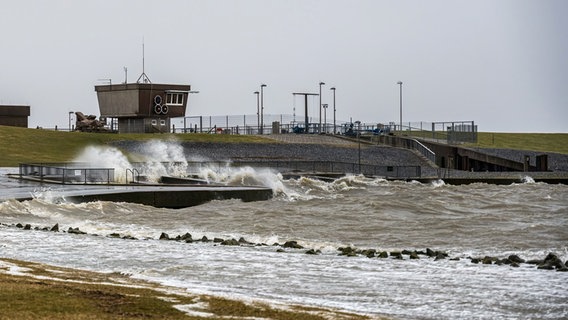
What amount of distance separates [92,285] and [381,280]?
4.89 m

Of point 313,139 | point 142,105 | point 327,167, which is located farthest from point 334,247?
point 142,105

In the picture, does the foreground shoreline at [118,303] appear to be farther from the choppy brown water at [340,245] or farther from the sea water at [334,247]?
the choppy brown water at [340,245]

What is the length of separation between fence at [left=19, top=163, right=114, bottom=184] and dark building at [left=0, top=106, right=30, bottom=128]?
54222 mm

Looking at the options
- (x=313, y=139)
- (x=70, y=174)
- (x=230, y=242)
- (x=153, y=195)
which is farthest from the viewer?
(x=313, y=139)

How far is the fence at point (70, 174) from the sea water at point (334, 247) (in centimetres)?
279

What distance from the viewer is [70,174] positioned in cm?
4684

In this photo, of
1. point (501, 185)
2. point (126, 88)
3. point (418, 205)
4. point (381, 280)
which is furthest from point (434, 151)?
point (381, 280)

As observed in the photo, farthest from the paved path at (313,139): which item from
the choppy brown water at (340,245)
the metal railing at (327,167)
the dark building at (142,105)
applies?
the choppy brown water at (340,245)

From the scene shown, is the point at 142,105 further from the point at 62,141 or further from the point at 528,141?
the point at 528,141

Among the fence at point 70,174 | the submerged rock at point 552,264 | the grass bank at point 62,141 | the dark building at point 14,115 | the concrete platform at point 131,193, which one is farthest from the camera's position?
the dark building at point 14,115

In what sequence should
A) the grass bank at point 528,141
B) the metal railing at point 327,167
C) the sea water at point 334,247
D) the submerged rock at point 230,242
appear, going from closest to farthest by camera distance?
the sea water at point 334,247 → the submerged rock at point 230,242 → the metal railing at point 327,167 → the grass bank at point 528,141

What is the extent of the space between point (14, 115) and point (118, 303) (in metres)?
92.7

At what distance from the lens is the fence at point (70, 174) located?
44625 millimetres

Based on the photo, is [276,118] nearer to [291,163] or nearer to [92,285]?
[291,163]
